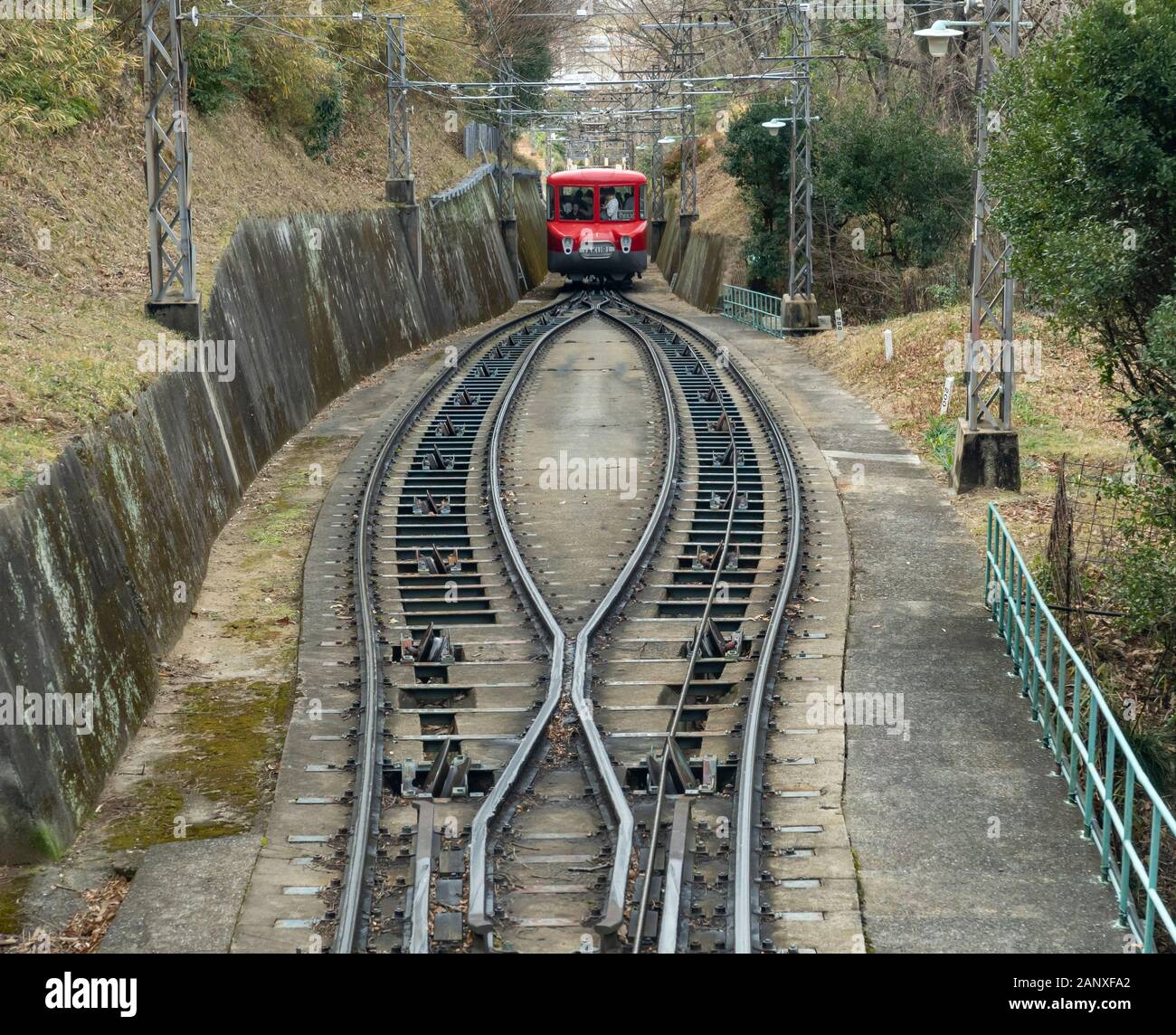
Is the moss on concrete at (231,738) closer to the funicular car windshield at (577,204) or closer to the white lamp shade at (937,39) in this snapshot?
the white lamp shade at (937,39)

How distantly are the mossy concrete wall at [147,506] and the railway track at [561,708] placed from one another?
5.22 feet

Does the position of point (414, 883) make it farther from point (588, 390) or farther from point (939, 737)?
point (588, 390)

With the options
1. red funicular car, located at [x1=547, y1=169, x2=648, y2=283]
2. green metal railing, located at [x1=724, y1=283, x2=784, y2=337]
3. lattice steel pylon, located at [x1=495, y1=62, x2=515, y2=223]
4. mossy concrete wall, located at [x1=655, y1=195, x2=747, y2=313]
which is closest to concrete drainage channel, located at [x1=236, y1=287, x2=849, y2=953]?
green metal railing, located at [x1=724, y1=283, x2=784, y2=337]

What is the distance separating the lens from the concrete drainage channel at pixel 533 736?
286 inches

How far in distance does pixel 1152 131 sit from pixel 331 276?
58.0ft

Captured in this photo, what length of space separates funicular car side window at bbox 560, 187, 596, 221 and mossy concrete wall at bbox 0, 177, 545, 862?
14.1 m

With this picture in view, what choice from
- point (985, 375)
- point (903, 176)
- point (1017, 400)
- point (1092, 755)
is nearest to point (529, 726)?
point (1092, 755)

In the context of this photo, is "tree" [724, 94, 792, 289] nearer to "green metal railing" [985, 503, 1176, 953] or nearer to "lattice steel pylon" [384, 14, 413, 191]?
"lattice steel pylon" [384, 14, 413, 191]

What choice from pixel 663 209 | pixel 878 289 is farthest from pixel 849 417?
pixel 663 209

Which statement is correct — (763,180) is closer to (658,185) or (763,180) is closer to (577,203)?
(577,203)

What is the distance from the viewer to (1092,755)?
786 cm

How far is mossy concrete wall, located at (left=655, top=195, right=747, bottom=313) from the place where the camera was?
136ft

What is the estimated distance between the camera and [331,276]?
25734mm

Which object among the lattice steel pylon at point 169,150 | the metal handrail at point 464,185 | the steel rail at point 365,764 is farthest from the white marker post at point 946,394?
the metal handrail at point 464,185
